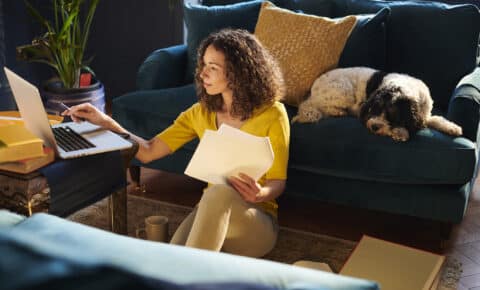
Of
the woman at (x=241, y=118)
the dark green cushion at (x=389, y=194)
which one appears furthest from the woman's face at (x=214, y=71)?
the dark green cushion at (x=389, y=194)

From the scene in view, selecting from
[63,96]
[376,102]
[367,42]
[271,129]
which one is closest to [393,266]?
[271,129]

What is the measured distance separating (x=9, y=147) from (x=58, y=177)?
15 cm

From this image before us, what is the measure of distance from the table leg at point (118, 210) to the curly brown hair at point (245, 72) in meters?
0.44

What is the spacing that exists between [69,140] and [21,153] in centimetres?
21

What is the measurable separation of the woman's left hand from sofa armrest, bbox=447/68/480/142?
1.05m

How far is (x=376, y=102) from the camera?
94.3 inches

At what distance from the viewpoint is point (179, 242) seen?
1.83 metres

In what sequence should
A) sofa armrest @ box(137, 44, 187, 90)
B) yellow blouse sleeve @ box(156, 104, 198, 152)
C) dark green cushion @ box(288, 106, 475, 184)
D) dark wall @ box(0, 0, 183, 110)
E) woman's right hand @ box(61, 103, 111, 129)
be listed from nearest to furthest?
1. woman's right hand @ box(61, 103, 111, 129)
2. yellow blouse sleeve @ box(156, 104, 198, 152)
3. dark green cushion @ box(288, 106, 475, 184)
4. sofa armrest @ box(137, 44, 187, 90)
5. dark wall @ box(0, 0, 183, 110)

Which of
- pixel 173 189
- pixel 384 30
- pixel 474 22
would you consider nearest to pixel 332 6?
pixel 384 30

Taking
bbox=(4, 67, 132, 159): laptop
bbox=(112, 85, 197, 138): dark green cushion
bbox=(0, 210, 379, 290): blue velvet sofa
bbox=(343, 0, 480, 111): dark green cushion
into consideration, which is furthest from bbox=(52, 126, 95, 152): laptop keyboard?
bbox=(343, 0, 480, 111): dark green cushion

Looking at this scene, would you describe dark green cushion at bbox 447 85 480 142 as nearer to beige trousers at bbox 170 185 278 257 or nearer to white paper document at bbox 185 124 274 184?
beige trousers at bbox 170 185 278 257

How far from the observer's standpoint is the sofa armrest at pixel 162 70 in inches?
114

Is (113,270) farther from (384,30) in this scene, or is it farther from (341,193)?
(384,30)

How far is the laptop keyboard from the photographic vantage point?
5.65ft
